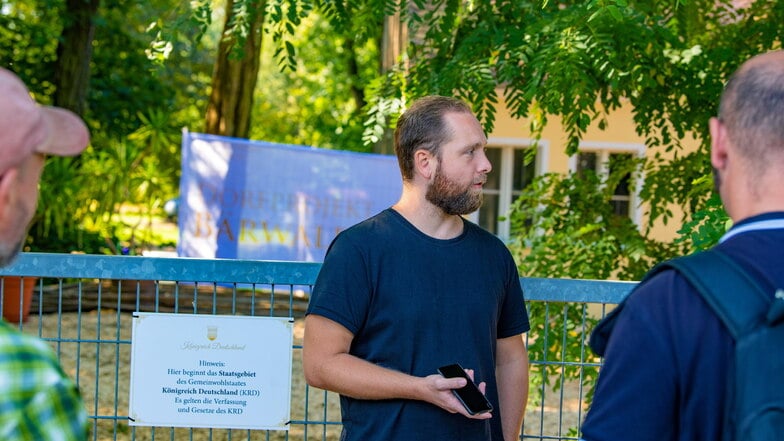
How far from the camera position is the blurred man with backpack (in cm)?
154

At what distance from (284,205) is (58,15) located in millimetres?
4825

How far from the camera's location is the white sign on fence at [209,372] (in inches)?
133

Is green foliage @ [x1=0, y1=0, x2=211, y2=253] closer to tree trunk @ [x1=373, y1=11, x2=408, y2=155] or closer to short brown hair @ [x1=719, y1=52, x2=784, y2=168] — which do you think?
tree trunk @ [x1=373, y1=11, x2=408, y2=155]

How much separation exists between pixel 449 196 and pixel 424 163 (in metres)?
0.14

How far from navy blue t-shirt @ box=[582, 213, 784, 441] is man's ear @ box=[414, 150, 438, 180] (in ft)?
4.51

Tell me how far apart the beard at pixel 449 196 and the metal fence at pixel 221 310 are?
0.68 m

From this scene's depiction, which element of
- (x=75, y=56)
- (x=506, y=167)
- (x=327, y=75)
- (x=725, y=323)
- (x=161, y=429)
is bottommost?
(x=161, y=429)

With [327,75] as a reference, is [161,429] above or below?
below

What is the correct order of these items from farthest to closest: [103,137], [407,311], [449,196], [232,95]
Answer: [103,137], [232,95], [449,196], [407,311]

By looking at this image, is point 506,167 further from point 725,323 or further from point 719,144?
point 725,323

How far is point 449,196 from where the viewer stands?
2.95 metres

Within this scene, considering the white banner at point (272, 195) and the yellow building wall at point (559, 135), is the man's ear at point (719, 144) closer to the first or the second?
the white banner at point (272, 195)

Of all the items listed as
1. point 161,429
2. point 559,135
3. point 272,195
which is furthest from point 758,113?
point 559,135

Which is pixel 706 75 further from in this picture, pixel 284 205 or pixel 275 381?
pixel 284 205
